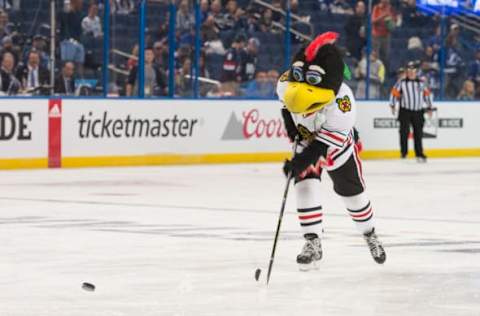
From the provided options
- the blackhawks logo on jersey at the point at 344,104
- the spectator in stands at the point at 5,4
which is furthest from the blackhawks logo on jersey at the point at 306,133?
the spectator in stands at the point at 5,4

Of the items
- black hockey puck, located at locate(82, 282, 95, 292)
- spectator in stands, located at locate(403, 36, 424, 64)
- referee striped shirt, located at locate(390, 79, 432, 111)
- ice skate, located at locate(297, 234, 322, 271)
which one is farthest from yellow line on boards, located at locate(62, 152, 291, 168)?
black hockey puck, located at locate(82, 282, 95, 292)

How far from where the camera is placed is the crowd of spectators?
827 inches

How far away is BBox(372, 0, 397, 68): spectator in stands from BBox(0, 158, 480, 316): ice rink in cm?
843

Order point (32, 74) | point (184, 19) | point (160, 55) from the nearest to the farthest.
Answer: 1. point (32, 74)
2. point (160, 55)
3. point (184, 19)

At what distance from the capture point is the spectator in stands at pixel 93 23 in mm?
21627

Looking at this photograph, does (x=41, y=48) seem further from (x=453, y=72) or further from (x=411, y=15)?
(x=453, y=72)

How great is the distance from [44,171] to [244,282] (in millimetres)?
12275

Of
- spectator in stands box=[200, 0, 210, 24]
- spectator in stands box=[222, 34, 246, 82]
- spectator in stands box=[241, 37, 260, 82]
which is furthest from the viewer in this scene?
spectator in stands box=[241, 37, 260, 82]

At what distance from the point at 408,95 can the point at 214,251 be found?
15.9m

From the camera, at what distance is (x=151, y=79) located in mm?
22984

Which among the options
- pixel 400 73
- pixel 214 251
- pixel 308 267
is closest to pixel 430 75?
pixel 400 73

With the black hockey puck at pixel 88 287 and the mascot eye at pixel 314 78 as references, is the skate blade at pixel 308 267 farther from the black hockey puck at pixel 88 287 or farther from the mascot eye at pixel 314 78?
the black hockey puck at pixel 88 287

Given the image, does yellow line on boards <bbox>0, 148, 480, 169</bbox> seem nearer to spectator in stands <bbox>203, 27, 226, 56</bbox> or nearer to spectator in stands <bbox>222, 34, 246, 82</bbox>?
spectator in stands <bbox>222, 34, 246, 82</bbox>

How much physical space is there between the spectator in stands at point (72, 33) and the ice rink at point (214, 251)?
3.21 m
